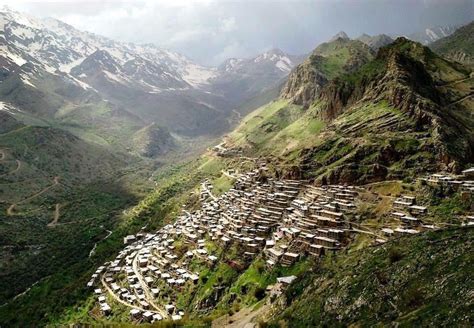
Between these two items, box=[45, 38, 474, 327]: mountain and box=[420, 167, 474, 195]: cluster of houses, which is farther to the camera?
box=[420, 167, 474, 195]: cluster of houses

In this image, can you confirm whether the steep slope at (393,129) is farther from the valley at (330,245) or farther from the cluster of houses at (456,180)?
the cluster of houses at (456,180)

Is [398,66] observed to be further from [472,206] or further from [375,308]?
[375,308]

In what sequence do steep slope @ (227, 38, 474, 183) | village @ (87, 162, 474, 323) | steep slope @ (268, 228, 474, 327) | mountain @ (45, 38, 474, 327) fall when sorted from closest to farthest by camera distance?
steep slope @ (268, 228, 474, 327) → mountain @ (45, 38, 474, 327) → village @ (87, 162, 474, 323) → steep slope @ (227, 38, 474, 183)

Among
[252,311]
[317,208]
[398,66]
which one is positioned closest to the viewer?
[252,311]

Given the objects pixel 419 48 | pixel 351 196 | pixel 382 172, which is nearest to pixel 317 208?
pixel 351 196

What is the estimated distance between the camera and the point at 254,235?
108 meters

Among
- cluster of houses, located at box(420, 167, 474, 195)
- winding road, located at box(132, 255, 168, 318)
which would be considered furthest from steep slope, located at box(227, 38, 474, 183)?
winding road, located at box(132, 255, 168, 318)

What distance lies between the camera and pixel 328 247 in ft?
289

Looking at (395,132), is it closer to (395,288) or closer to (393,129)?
(393,129)

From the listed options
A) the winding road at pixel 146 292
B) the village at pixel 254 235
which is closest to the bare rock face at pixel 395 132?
the village at pixel 254 235

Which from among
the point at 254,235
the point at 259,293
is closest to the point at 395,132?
the point at 254,235

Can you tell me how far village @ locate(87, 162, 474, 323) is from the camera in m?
89.2

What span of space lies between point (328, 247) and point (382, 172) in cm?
2824

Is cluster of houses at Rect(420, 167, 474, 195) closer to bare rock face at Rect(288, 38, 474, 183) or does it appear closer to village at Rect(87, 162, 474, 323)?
village at Rect(87, 162, 474, 323)
